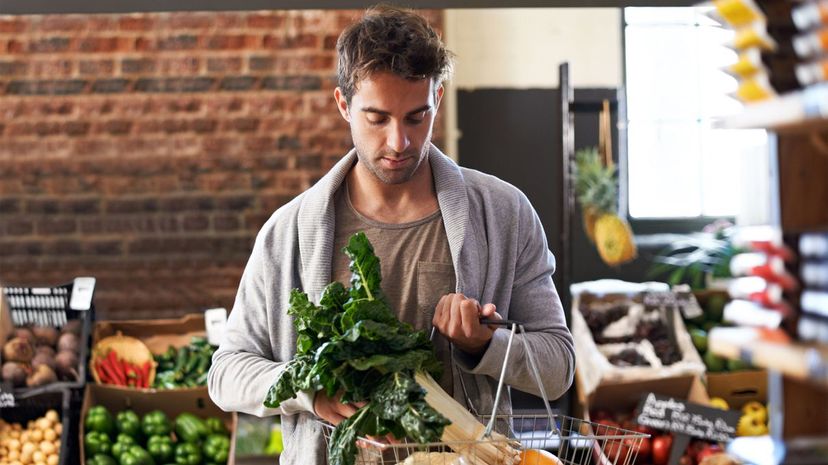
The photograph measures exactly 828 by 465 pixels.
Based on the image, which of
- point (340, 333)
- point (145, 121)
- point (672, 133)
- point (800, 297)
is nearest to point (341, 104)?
point (340, 333)

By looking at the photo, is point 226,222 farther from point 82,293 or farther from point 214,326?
point 82,293

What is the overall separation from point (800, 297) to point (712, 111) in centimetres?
470

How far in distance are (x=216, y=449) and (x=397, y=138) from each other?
8.48ft

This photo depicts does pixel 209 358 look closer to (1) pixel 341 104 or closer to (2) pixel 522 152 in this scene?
(2) pixel 522 152

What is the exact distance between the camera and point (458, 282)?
2242 millimetres

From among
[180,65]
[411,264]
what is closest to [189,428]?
[180,65]

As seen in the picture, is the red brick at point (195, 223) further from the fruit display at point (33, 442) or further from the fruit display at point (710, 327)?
the fruit display at point (710, 327)

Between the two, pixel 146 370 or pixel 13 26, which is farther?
pixel 13 26

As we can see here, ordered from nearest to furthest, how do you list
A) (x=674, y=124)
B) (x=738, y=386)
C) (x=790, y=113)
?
(x=790, y=113)
(x=738, y=386)
(x=674, y=124)

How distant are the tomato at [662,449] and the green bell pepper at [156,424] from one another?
6.59 ft

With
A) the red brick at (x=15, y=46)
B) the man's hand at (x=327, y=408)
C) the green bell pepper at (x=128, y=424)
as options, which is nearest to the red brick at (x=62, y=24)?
the red brick at (x=15, y=46)

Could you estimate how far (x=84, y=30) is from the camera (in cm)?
535

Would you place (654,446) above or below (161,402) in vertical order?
below

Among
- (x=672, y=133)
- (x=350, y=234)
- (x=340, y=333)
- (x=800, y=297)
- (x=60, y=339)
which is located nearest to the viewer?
(x=800, y=297)
